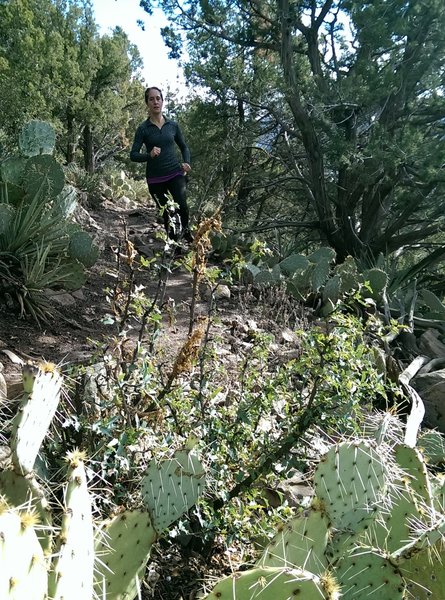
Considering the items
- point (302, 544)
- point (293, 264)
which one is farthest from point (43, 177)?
point (302, 544)

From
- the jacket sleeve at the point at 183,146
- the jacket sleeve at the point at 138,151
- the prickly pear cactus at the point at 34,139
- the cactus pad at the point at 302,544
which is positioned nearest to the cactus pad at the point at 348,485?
the cactus pad at the point at 302,544

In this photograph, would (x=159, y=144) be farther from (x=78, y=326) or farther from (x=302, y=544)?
(x=302, y=544)

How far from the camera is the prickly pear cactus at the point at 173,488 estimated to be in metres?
1.94

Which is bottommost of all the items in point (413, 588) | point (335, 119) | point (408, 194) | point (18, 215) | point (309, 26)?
point (413, 588)

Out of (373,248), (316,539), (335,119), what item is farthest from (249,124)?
(316,539)

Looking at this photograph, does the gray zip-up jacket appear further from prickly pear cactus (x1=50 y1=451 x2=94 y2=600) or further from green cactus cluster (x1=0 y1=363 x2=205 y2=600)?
prickly pear cactus (x1=50 y1=451 x2=94 y2=600)

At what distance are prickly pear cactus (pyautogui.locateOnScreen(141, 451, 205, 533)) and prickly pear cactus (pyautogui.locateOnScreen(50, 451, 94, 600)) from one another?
532 millimetres

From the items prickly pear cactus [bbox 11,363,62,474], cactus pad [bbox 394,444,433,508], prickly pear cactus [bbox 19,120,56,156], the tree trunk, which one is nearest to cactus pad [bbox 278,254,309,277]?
prickly pear cactus [bbox 19,120,56,156]

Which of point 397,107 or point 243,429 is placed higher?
point 397,107

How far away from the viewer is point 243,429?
8.27ft

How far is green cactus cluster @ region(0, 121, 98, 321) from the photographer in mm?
4254

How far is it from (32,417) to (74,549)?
1.53 feet

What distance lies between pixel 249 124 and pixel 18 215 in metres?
7.67

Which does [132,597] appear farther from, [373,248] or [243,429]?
[373,248]
